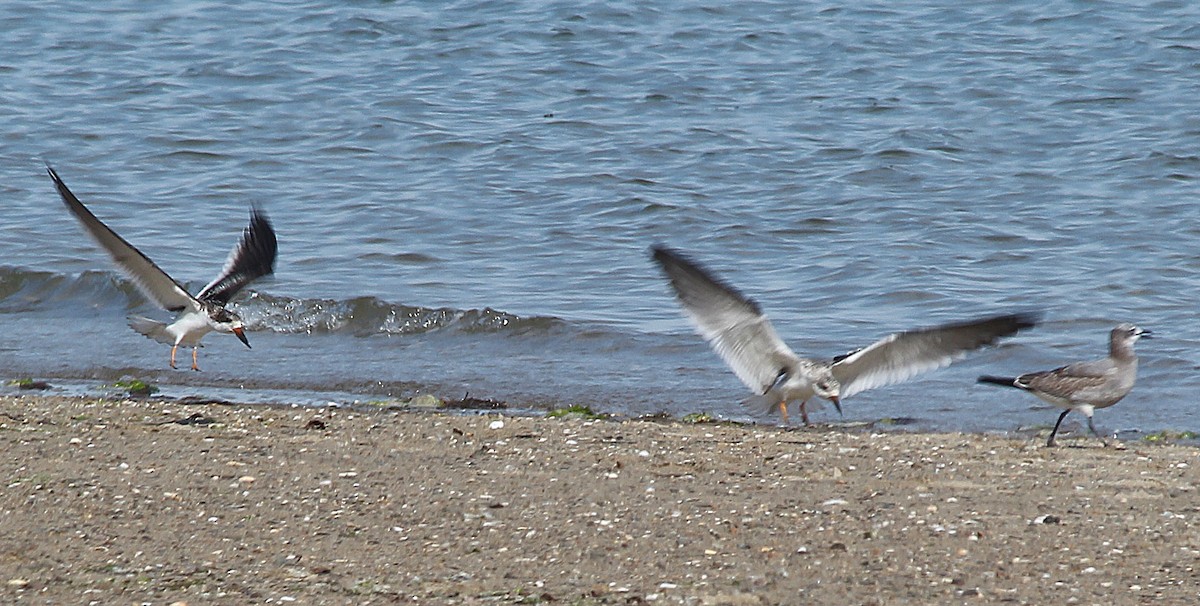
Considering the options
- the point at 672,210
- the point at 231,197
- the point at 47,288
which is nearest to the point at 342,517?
the point at 47,288

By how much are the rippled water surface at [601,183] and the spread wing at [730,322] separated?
0.77 m

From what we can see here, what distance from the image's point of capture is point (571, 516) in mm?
5660

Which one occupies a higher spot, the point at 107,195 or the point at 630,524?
the point at 630,524

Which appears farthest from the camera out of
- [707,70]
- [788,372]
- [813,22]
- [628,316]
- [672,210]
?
[813,22]

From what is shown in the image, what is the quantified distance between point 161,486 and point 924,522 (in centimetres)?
273

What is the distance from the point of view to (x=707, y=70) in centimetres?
1747

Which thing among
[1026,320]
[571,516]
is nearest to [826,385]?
[1026,320]

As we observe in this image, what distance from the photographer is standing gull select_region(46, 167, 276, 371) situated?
897 cm

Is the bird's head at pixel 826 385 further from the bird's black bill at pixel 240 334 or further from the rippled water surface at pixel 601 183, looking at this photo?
the bird's black bill at pixel 240 334

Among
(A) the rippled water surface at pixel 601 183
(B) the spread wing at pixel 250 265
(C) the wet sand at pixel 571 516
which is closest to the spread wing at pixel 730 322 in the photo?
(C) the wet sand at pixel 571 516

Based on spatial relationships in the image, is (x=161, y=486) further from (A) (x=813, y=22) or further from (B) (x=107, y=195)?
(A) (x=813, y=22)

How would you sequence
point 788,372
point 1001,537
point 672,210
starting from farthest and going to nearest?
point 672,210 < point 788,372 < point 1001,537

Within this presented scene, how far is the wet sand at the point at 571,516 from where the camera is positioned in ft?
16.1

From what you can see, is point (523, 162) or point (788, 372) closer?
point (788, 372)
